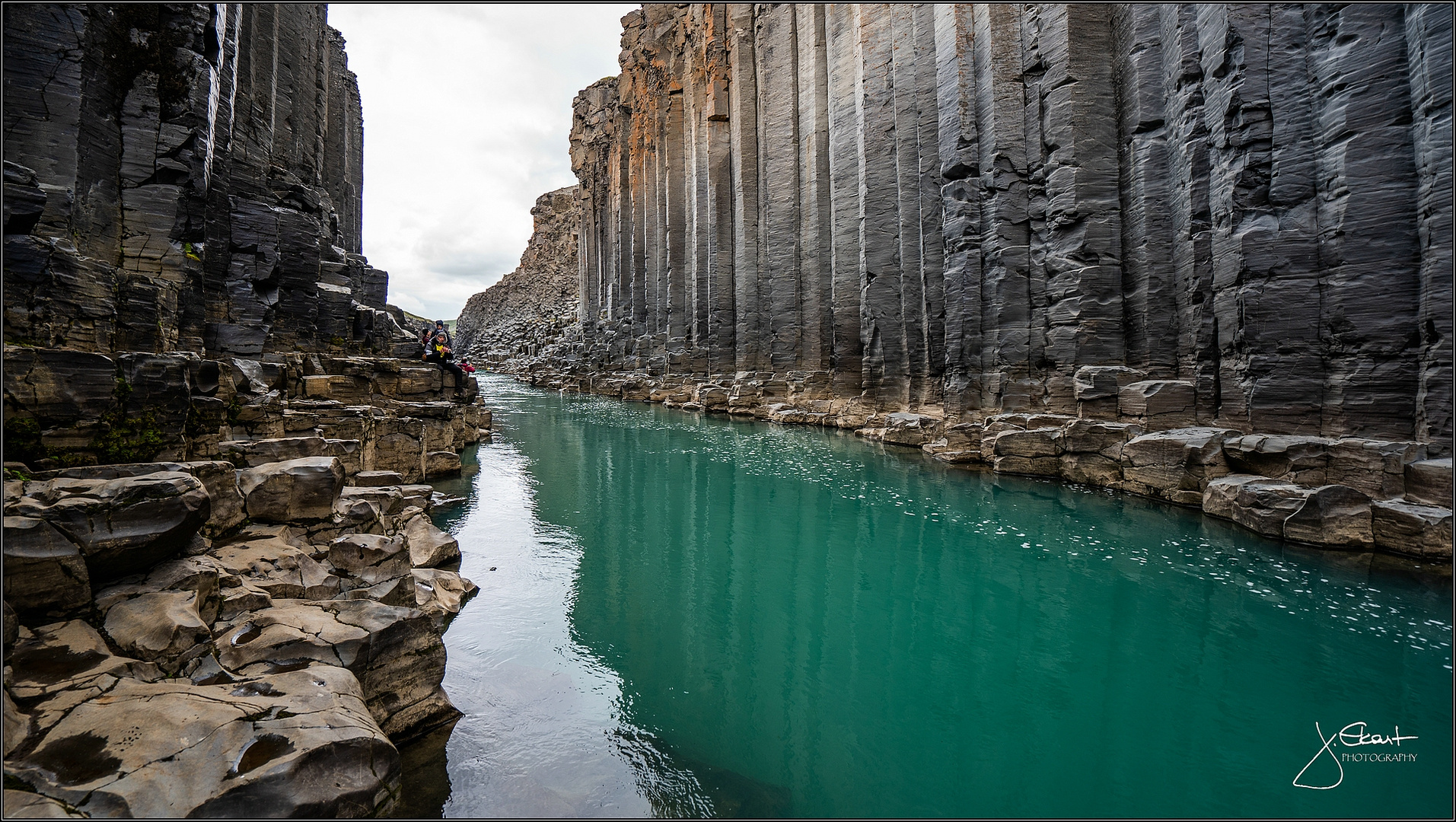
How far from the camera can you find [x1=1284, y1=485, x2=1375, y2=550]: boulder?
30.6ft

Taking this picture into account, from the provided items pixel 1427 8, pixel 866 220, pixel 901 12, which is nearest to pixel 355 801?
pixel 1427 8

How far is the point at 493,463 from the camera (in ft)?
59.2

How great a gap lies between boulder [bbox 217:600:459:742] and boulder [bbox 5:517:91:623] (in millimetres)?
887

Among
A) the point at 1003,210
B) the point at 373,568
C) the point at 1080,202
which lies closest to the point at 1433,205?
the point at 1080,202

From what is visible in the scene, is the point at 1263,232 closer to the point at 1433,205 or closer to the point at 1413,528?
the point at 1433,205

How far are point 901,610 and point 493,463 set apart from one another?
13868 mm

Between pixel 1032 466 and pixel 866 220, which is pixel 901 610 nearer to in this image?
pixel 1032 466

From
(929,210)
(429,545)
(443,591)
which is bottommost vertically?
(443,591)

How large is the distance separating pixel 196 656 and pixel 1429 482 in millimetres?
15358

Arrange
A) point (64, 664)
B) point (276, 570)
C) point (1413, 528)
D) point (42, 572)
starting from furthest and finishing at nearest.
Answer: point (1413, 528) → point (276, 570) → point (42, 572) → point (64, 664)

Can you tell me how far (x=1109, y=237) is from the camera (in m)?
16.1

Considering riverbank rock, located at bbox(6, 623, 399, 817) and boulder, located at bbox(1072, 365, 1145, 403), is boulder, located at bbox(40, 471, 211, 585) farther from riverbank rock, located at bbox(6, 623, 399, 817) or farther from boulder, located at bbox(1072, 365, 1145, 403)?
boulder, located at bbox(1072, 365, 1145, 403)

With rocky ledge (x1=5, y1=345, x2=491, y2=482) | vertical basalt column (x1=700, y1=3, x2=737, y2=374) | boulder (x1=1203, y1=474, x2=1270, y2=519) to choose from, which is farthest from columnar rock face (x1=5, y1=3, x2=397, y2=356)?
vertical basalt column (x1=700, y1=3, x2=737, y2=374)

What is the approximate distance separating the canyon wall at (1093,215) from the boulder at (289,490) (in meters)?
16.0
